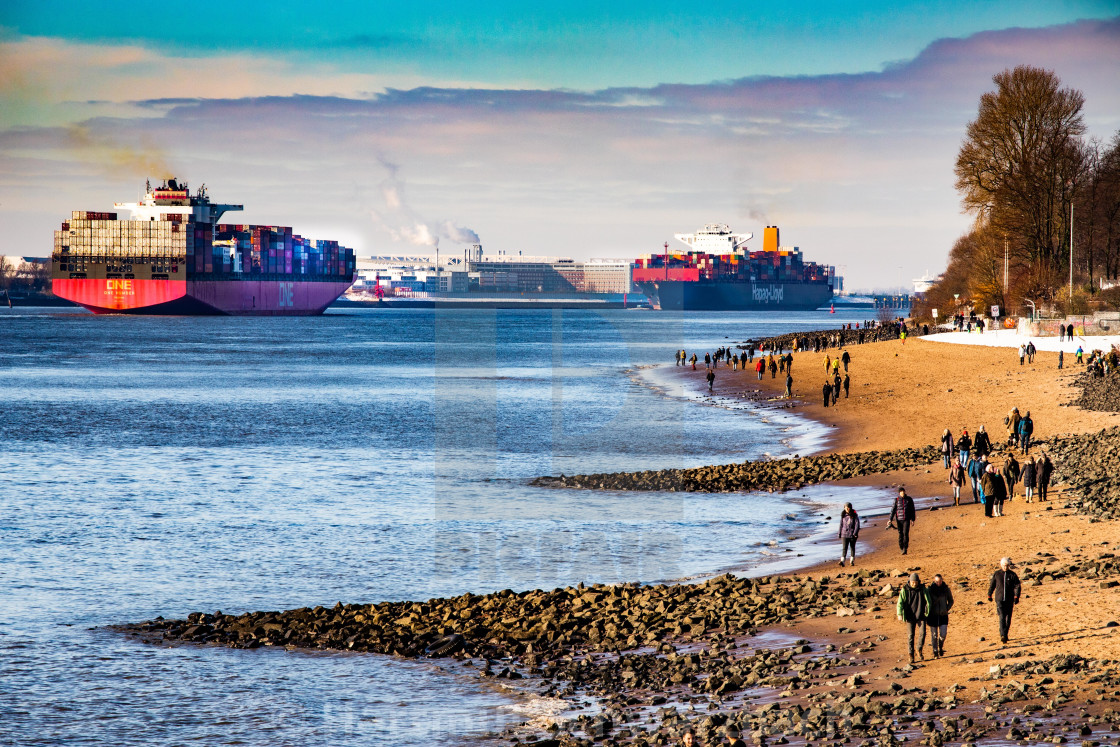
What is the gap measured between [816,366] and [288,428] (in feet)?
100

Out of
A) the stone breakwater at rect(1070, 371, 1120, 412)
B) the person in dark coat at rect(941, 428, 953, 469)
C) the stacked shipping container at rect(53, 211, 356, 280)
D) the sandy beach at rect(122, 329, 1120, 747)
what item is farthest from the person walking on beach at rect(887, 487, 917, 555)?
the stacked shipping container at rect(53, 211, 356, 280)

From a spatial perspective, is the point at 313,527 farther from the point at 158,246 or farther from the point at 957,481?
the point at 158,246

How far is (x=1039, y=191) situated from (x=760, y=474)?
4499 centimetres

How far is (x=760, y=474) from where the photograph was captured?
30.1 m

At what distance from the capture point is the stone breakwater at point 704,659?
1137 cm

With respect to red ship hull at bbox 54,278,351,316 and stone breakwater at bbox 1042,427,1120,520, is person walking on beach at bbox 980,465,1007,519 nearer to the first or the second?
stone breakwater at bbox 1042,427,1120,520

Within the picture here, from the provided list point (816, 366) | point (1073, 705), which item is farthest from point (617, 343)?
point (1073, 705)

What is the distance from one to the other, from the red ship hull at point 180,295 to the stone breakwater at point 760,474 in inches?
5387

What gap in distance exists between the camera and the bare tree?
64.9 meters

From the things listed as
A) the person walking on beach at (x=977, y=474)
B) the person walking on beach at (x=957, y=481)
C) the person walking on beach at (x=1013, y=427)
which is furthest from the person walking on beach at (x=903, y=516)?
the person walking on beach at (x=1013, y=427)

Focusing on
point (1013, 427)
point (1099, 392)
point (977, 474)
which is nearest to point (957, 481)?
point (977, 474)

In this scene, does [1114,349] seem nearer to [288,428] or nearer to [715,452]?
[715,452]

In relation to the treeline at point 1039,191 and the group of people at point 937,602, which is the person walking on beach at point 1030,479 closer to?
the group of people at point 937,602

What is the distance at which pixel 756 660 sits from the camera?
1391 centimetres
